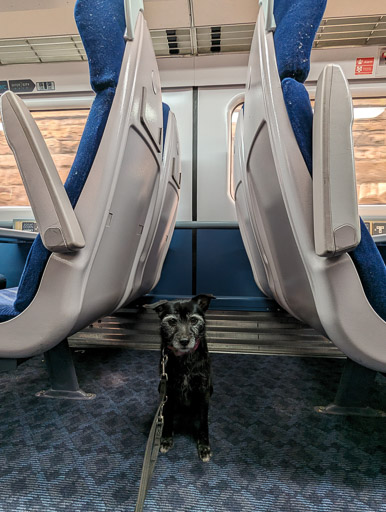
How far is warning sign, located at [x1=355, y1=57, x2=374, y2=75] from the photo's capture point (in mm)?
2340

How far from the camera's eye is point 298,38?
0.76m

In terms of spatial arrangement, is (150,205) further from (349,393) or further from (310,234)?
(349,393)

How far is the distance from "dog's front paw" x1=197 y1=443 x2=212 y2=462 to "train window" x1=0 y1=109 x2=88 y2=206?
2.63 meters

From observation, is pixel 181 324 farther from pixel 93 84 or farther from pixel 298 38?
pixel 298 38

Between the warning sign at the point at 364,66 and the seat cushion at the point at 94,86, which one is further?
the warning sign at the point at 364,66

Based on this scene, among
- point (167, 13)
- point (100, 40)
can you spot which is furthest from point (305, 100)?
point (167, 13)

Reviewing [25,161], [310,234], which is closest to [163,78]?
[25,161]

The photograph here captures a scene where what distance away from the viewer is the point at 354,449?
114cm

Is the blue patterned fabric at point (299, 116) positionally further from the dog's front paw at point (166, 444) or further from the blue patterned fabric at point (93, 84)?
the dog's front paw at point (166, 444)

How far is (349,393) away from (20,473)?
1.44 meters

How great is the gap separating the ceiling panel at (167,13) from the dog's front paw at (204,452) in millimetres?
2638

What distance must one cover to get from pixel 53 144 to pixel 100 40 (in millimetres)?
2390

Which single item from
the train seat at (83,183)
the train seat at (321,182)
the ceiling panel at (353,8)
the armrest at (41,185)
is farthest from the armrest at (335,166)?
the ceiling panel at (353,8)

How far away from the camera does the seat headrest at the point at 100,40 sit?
0.82m
